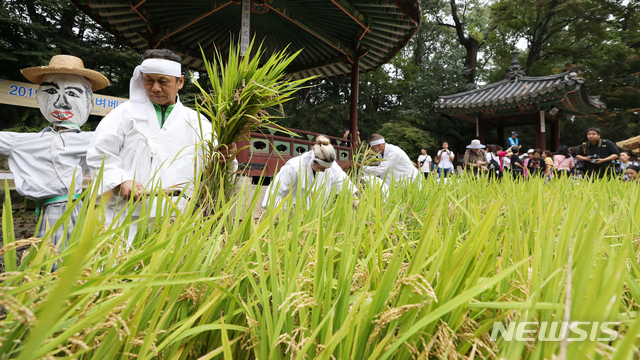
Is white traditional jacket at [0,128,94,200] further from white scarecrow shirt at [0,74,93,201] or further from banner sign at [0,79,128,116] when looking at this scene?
banner sign at [0,79,128,116]

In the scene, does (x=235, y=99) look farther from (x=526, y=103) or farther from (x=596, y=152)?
(x=526, y=103)

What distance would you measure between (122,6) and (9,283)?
5.77 meters

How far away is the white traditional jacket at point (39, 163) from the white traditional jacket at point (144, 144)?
537mm

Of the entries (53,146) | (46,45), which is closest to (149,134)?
(53,146)

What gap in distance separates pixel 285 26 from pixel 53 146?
5.20 metres

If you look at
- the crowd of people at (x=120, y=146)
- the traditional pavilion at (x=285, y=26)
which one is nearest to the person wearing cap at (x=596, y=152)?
the traditional pavilion at (x=285, y=26)

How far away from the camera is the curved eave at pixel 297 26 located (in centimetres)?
501

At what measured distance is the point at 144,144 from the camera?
5.46 ft

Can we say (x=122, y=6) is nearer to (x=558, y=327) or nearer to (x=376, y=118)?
(x=558, y=327)

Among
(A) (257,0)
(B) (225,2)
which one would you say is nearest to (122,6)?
(B) (225,2)

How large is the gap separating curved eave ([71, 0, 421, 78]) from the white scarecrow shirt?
8.46 ft

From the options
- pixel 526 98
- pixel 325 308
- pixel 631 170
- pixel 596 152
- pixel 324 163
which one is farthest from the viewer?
pixel 526 98

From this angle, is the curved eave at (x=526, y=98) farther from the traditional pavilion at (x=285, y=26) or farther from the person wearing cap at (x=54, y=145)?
the person wearing cap at (x=54, y=145)

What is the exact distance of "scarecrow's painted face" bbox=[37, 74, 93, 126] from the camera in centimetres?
216
